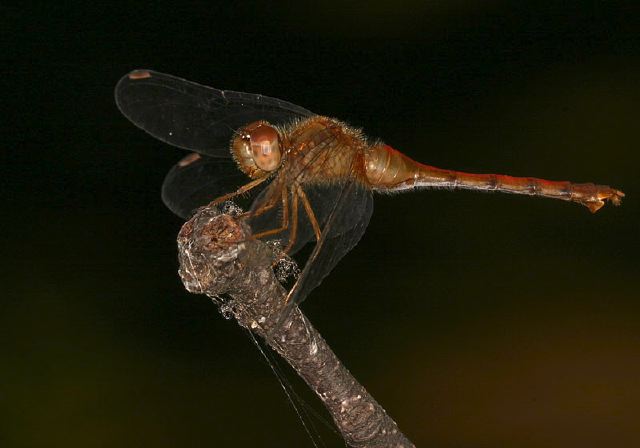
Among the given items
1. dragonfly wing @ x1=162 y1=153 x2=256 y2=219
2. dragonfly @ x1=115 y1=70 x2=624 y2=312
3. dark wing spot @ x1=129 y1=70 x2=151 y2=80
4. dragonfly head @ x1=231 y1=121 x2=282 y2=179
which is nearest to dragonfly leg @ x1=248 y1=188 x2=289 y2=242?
dragonfly @ x1=115 y1=70 x2=624 y2=312

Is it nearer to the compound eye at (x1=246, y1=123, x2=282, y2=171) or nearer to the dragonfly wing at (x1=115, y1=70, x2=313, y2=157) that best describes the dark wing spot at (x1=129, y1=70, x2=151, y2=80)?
the dragonfly wing at (x1=115, y1=70, x2=313, y2=157)

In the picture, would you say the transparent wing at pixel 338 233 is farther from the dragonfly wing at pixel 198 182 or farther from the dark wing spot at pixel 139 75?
the dark wing spot at pixel 139 75

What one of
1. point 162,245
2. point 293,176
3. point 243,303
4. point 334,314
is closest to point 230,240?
point 243,303

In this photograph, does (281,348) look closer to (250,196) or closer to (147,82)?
(250,196)

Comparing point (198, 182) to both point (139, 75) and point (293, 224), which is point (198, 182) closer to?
point (139, 75)

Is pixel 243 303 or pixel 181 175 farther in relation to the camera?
pixel 181 175

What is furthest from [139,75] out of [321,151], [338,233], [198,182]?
[338,233]
